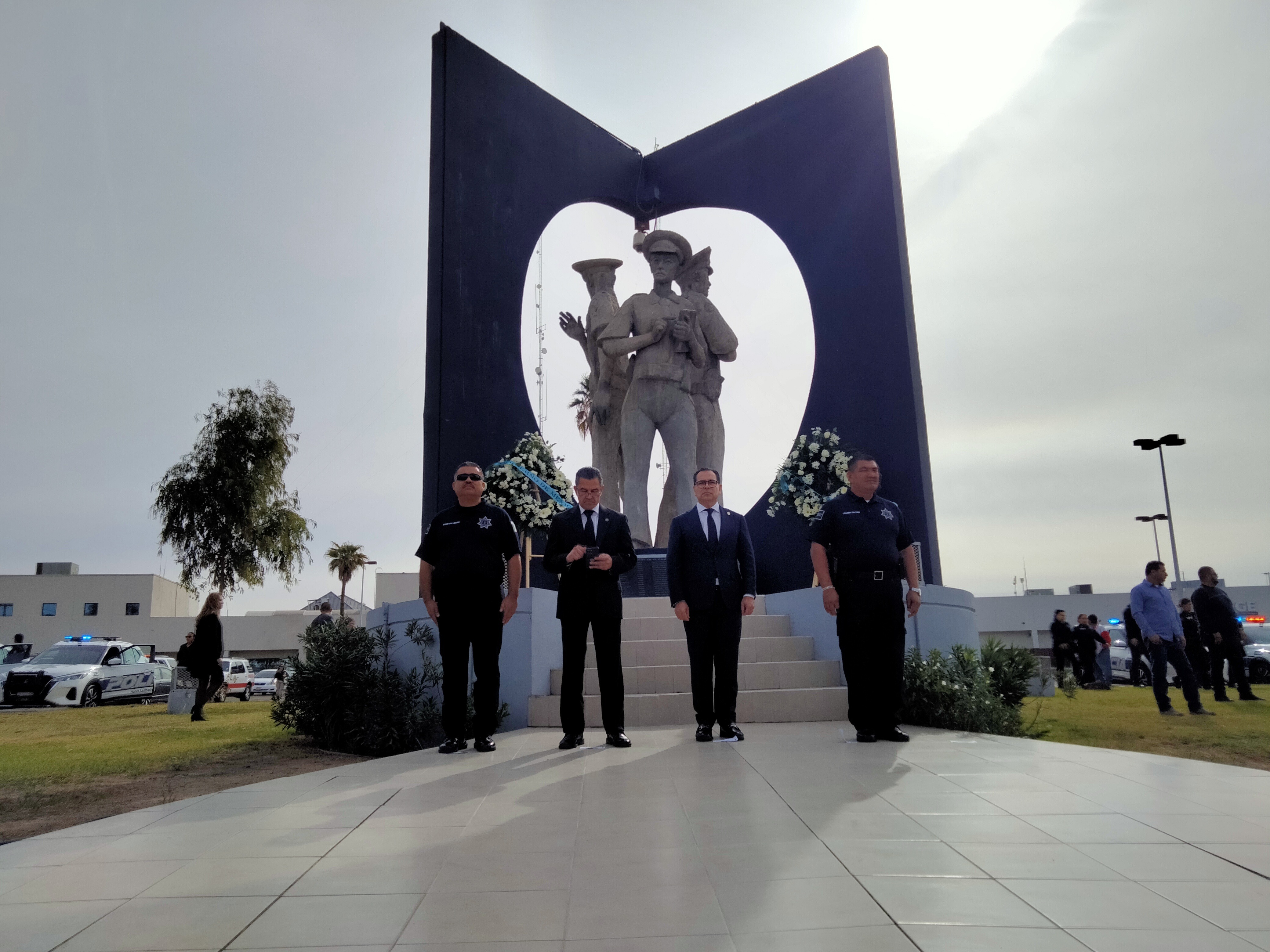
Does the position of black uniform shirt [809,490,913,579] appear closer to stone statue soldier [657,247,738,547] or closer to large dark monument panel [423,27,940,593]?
large dark monument panel [423,27,940,593]

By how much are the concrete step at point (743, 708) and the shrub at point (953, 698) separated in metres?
0.59

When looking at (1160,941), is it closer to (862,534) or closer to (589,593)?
(862,534)

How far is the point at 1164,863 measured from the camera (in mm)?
2461

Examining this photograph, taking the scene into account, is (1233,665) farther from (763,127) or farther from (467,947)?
(467,947)

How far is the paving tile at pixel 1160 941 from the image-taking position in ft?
5.94

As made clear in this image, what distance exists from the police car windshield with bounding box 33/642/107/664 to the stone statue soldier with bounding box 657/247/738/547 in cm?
1116

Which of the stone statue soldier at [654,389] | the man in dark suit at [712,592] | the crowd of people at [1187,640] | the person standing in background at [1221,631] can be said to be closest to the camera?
the man in dark suit at [712,592]

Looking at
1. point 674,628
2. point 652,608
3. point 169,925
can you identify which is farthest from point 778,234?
point 169,925

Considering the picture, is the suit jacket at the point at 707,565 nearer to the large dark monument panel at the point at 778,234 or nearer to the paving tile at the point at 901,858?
the paving tile at the point at 901,858

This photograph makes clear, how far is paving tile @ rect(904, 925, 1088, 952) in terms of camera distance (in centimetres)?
183

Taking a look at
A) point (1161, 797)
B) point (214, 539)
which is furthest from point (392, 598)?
point (1161, 797)

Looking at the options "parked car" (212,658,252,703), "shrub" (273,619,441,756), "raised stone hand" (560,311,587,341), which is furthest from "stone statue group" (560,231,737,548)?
"parked car" (212,658,252,703)

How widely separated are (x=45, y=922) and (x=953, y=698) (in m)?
4.99

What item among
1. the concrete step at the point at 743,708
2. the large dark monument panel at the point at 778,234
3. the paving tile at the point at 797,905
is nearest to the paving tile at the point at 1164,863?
the paving tile at the point at 797,905
